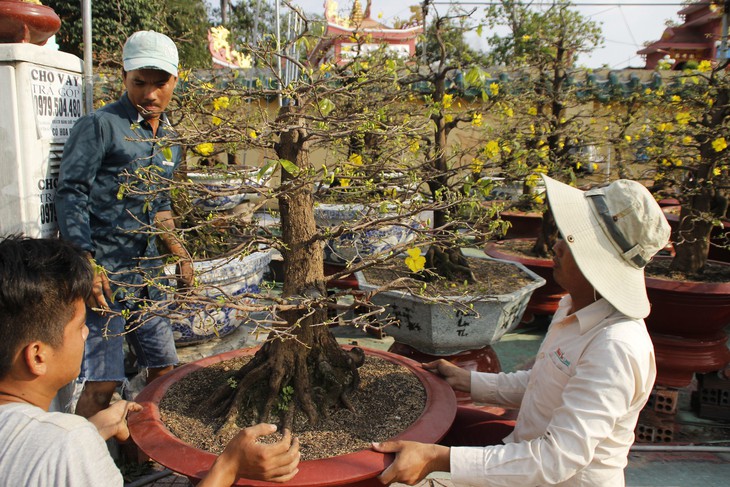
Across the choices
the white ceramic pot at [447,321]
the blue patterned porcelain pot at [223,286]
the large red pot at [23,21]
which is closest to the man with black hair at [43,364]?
the large red pot at [23,21]

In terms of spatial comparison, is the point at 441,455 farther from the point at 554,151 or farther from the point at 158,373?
the point at 554,151

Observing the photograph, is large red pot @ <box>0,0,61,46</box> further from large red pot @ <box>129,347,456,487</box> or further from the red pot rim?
the red pot rim

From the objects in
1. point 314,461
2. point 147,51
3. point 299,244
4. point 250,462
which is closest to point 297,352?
point 299,244

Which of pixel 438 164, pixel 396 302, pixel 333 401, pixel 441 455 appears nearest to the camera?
pixel 441 455

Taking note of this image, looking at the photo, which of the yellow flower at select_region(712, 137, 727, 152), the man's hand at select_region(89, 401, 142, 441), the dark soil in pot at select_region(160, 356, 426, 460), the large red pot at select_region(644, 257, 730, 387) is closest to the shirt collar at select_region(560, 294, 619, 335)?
the dark soil in pot at select_region(160, 356, 426, 460)

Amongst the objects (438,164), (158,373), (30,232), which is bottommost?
(158,373)

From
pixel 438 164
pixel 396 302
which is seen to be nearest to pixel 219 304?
pixel 396 302

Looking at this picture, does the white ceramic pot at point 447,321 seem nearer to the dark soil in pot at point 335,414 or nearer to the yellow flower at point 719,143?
the dark soil in pot at point 335,414

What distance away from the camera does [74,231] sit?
7.04 ft

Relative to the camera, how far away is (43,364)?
3.81 ft

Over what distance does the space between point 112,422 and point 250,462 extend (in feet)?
1.73

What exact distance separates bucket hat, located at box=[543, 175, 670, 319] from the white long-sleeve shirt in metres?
0.09

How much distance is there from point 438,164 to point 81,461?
2.67 meters

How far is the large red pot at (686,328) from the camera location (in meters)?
3.25
